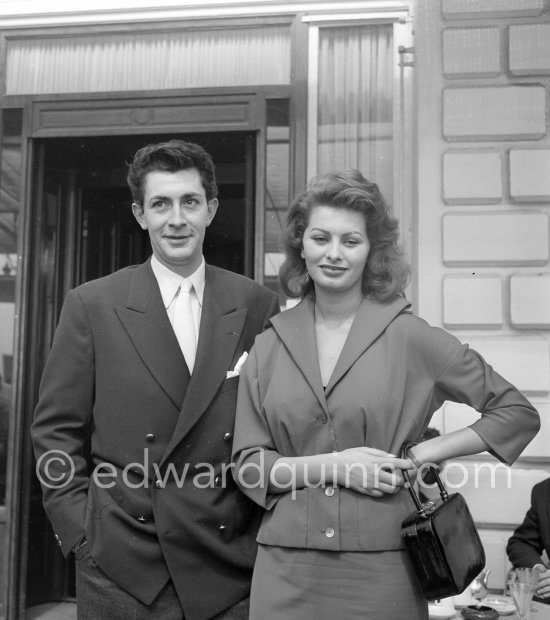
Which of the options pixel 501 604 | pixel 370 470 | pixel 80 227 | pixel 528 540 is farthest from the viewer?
pixel 80 227

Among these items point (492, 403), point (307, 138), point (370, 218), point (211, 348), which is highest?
point (307, 138)

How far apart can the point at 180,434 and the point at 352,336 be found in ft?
1.98

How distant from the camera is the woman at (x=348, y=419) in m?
2.25

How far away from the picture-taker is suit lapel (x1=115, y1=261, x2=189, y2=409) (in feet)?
8.57

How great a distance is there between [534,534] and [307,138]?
255cm

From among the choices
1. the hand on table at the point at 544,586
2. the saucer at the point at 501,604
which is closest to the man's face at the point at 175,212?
the saucer at the point at 501,604

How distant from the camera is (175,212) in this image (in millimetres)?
2717

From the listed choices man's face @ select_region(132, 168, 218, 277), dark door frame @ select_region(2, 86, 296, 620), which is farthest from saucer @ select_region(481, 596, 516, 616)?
dark door frame @ select_region(2, 86, 296, 620)

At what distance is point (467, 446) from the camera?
236 centimetres

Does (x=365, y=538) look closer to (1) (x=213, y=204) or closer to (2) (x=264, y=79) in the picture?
(1) (x=213, y=204)

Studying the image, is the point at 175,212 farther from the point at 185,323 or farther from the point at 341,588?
the point at 341,588

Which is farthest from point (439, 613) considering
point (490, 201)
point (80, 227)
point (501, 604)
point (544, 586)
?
point (80, 227)

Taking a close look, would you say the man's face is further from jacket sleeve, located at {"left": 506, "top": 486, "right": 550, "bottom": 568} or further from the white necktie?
jacket sleeve, located at {"left": 506, "top": 486, "right": 550, "bottom": 568}

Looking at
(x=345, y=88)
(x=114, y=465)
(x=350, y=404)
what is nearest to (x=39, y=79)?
(x=345, y=88)
